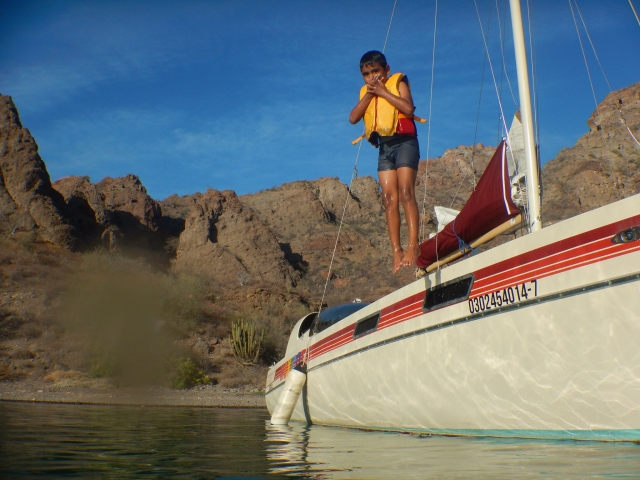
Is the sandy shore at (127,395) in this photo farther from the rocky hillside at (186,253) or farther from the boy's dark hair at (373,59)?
the boy's dark hair at (373,59)

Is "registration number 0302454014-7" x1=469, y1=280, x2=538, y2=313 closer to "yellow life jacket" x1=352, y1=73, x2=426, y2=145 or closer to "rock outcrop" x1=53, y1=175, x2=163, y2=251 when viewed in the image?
"yellow life jacket" x1=352, y1=73, x2=426, y2=145

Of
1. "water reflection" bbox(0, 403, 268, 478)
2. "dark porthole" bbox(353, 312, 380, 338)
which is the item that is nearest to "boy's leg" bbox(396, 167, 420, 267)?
"dark porthole" bbox(353, 312, 380, 338)

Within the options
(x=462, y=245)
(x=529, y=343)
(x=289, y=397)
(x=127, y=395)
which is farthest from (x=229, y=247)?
(x=529, y=343)

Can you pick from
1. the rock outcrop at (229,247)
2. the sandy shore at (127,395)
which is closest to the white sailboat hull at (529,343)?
the sandy shore at (127,395)

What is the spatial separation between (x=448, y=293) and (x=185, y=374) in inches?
817

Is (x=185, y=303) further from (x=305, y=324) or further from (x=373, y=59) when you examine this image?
(x=373, y=59)

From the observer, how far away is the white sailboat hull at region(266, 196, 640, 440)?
164 inches

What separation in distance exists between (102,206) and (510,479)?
154ft

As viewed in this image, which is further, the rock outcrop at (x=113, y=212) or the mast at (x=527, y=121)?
the rock outcrop at (x=113, y=212)

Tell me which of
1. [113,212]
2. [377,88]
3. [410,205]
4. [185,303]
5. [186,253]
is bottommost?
[410,205]

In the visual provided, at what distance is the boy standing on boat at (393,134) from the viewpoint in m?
6.64

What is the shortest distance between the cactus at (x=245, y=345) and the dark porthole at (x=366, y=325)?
22.7 metres

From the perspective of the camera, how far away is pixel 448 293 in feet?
19.1

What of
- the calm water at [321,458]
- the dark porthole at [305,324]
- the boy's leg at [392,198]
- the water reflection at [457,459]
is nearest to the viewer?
the water reflection at [457,459]
